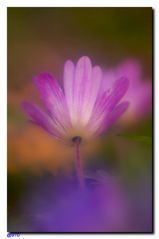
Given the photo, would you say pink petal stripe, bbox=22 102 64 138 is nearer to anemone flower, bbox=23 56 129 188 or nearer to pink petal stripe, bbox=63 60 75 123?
anemone flower, bbox=23 56 129 188

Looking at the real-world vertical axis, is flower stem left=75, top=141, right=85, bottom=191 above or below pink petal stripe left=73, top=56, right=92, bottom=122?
below
